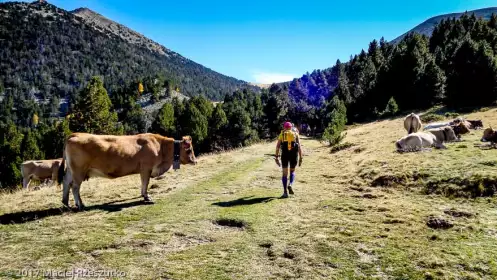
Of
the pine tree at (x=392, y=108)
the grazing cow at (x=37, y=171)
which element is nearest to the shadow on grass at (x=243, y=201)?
the grazing cow at (x=37, y=171)

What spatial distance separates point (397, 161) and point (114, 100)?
16591 centimetres

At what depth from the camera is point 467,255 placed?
659 centimetres

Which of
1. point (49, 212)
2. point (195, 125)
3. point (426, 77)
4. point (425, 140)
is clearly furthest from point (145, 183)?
point (195, 125)

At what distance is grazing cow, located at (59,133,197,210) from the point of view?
10.7 metres

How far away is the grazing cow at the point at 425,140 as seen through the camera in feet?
61.5

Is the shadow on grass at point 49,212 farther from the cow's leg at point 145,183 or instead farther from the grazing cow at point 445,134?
the grazing cow at point 445,134

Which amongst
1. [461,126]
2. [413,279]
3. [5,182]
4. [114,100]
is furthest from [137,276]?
[114,100]

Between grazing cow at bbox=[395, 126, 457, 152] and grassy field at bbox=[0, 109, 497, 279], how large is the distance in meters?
3.98

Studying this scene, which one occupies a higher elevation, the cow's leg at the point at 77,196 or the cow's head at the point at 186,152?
the cow's head at the point at 186,152

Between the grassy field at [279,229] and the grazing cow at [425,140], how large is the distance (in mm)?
3984

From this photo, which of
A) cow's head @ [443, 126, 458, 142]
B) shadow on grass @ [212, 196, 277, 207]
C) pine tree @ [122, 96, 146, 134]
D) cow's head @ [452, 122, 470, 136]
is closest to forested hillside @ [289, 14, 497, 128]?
cow's head @ [452, 122, 470, 136]

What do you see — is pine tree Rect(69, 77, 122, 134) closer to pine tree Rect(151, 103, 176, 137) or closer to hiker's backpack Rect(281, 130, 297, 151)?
pine tree Rect(151, 103, 176, 137)

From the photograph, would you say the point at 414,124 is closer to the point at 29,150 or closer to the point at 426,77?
the point at 426,77

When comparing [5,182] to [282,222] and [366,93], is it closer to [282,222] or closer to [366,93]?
[282,222]
